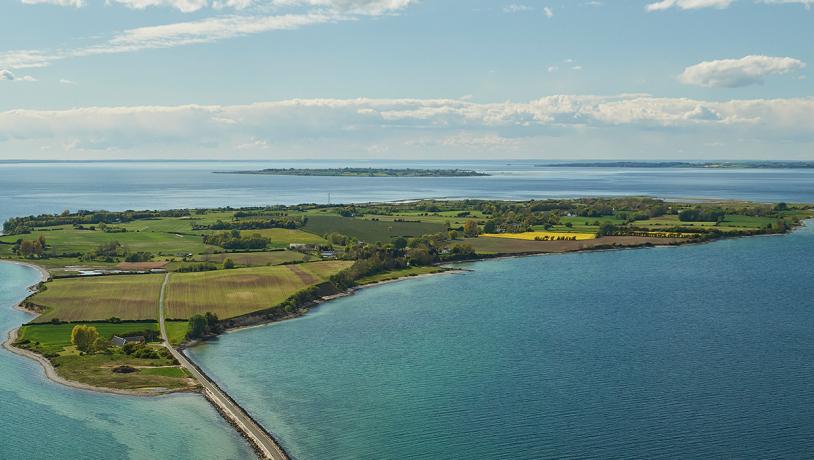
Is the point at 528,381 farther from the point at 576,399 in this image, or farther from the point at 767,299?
the point at 767,299

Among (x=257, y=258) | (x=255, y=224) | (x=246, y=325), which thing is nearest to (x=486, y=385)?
(x=246, y=325)

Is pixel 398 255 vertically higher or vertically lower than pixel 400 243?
lower

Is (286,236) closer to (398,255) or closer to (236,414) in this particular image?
(398,255)

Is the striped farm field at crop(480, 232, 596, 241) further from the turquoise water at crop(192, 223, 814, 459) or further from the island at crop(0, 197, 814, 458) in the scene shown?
the turquoise water at crop(192, 223, 814, 459)

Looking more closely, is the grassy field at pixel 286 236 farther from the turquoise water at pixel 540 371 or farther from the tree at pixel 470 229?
the turquoise water at pixel 540 371

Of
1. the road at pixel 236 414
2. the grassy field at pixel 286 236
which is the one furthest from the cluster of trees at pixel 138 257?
the road at pixel 236 414

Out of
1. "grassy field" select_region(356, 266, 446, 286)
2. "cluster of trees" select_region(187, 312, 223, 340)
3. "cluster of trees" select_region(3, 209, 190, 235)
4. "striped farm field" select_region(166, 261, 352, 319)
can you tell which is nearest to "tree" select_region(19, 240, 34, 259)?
"cluster of trees" select_region(3, 209, 190, 235)
